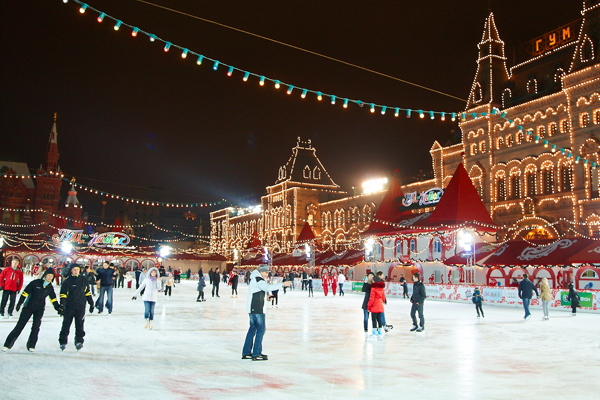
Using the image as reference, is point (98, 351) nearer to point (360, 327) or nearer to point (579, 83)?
point (360, 327)

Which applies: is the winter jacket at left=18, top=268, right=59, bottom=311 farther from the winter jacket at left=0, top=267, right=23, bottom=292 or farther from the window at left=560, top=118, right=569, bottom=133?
the window at left=560, top=118, right=569, bottom=133

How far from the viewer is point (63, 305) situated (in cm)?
868

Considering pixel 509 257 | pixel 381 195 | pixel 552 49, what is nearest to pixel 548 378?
pixel 509 257

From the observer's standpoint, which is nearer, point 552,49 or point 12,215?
point 552,49

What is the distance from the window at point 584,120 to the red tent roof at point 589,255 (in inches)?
426

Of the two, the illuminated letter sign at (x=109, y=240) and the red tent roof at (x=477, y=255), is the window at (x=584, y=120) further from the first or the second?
the illuminated letter sign at (x=109, y=240)

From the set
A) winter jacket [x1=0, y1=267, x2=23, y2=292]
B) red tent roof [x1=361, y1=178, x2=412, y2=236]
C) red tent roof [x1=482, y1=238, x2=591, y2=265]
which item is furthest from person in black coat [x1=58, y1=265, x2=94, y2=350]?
red tent roof [x1=361, y1=178, x2=412, y2=236]

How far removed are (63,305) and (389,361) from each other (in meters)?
5.59

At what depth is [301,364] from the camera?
7805mm

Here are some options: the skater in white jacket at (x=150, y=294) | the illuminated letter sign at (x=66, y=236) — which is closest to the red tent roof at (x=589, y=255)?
the skater in white jacket at (x=150, y=294)

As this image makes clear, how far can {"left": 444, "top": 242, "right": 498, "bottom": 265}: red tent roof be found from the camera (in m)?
30.5

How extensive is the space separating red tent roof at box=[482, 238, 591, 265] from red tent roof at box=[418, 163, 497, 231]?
4.10 m

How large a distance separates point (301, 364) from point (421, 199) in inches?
1304

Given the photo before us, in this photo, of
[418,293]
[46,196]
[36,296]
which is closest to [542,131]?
[418,293]
